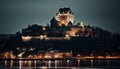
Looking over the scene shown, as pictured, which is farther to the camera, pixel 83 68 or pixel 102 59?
pixel 102 59

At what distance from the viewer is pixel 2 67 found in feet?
519

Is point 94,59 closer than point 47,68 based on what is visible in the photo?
No

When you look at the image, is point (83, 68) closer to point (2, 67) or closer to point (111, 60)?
point (2, 67)

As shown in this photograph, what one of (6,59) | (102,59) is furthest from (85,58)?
(6,59)

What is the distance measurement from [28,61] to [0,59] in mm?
7737

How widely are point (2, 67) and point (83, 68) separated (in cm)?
1440

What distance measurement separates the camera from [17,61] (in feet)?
639

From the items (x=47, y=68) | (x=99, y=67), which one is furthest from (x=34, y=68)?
(x=99, y=67)

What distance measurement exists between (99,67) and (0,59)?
42.0 meters

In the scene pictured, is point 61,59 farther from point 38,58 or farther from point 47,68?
point 47,68

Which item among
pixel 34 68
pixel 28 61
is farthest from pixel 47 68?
pixel 28 61

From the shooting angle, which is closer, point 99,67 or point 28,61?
point 99,67

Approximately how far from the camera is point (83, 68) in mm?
156125

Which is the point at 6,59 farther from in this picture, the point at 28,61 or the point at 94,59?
the point at 94,59
